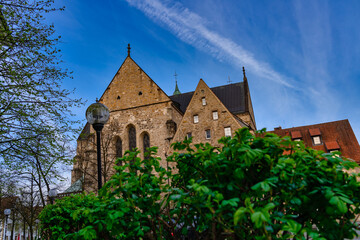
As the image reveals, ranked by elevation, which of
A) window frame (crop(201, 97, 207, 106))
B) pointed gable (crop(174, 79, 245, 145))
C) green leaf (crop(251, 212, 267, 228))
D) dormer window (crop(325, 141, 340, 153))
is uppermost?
window frame (crop(201, 97, 207, 106))

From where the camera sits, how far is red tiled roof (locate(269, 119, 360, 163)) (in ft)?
83.0

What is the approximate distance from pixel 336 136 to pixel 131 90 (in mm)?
20736

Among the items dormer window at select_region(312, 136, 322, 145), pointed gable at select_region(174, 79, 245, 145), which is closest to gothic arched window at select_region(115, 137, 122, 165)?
pointed gable at select_region(174, 79, 245, 145)

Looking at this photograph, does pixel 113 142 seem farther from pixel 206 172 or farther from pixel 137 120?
pixel 206 172

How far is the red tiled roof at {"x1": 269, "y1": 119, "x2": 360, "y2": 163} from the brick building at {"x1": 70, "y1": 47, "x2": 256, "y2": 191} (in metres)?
5.96

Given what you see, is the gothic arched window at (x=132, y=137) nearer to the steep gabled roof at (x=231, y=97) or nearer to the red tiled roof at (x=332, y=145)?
the steep gabled roof at (x=231, y=97)

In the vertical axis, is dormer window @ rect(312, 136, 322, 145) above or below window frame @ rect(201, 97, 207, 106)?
below

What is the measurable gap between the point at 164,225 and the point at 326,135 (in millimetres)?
28472

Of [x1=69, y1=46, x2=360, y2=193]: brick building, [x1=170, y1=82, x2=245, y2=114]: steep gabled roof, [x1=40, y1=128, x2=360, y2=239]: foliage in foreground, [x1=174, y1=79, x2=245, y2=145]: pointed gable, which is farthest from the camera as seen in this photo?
[x1=170, y1=82, x2=245, y2=114]: steep gabled roof

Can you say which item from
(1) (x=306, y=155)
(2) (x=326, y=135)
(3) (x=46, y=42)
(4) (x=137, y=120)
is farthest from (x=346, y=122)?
(1) (x=306, y=155)

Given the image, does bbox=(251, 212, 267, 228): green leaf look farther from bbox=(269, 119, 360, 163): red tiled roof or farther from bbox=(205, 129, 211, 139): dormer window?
bbox=(269, 119, 360, 163): red tiled roof

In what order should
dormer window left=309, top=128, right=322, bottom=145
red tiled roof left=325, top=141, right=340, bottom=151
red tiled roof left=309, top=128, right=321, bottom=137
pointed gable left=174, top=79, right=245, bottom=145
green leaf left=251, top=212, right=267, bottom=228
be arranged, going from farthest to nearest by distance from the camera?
1. red tiled roof left=309, top=128, right=321, bottom=137
2. dormer window left=309, top=128, right=322, bottom=145
3. red tiled roof left=325, top=141, right=340, bottom=151
4. pointed gable left=174, top=79, right=245, bottom=145
5. green leaf left=251, top=212, right=267, bottom=228

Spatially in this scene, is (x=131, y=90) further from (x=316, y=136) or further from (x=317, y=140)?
(x=317, y=140)

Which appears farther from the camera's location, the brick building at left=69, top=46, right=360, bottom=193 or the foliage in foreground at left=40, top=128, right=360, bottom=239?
the brick building at left=69, top=46, right=360, bottom=193
